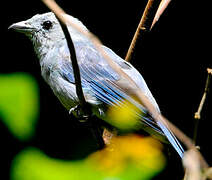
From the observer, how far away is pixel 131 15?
6156 millimetres

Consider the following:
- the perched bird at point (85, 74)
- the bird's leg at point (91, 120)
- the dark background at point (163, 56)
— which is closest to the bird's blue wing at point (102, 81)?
the perched bird at point (85, 74)

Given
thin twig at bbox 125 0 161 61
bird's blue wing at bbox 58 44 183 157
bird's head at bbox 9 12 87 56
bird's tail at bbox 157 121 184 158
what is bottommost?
bird's tail at bbox 157 121 184 158

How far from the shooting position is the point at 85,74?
4.15 m

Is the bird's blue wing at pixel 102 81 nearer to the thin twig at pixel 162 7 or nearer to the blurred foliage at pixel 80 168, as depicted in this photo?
the thin twig at pixel 162 7

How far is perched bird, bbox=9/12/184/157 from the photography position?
144 inches

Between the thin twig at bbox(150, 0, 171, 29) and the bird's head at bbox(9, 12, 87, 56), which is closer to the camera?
the thin twig at bbox(150, 0, 171, 29)

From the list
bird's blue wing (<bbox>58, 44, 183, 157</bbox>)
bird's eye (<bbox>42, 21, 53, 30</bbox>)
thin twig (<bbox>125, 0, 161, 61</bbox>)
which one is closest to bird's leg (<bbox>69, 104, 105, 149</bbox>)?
bird's blue wing (<bbox>58, 44, 183, 157</bbox>)

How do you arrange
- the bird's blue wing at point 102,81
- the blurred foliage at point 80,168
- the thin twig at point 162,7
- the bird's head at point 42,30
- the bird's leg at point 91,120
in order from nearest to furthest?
1. the blurred foliage at point 80,168
2. the thin twig at point 162,7
3. the bird's leg at point 91,120
4. the bird's blue wing at point 102,81
5. the bird's head at point 42,30

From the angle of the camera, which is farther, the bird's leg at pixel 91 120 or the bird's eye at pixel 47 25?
the bird's eye at pixel 47 25

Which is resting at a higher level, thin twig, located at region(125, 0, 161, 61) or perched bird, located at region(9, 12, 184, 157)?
thin twig, located at region(125, 0, 161, 61)

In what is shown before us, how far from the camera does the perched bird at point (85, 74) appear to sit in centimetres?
366

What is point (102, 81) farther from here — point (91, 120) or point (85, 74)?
point (91, 120)

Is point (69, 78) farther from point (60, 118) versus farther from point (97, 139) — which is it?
point (60, 118)

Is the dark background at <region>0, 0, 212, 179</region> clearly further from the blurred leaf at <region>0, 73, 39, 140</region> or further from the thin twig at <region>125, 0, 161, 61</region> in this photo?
the blurred leaf at <region>0, 73, 39, 140</region>
